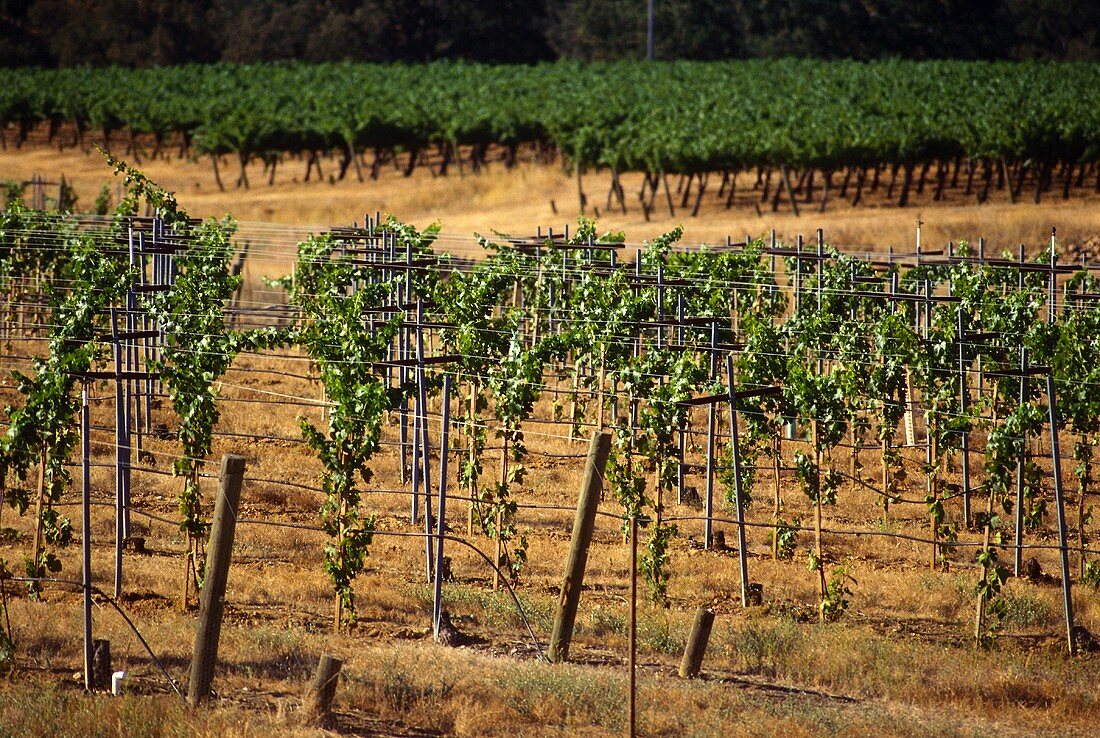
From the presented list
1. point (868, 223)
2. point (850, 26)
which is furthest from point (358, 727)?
point (850, 26)

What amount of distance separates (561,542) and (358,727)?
233 inches

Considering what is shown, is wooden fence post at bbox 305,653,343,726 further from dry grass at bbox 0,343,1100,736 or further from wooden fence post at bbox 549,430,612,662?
wooden fence post at bbox 549,430,612,662

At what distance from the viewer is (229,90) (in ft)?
225

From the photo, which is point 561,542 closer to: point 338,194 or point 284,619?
point 284,619

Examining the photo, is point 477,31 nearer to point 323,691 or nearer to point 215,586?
point 215,586

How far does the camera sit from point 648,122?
51594mm

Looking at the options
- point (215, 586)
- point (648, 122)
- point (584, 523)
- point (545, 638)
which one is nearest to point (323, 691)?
point (215, 586)

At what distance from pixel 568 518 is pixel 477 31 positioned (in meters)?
77.1

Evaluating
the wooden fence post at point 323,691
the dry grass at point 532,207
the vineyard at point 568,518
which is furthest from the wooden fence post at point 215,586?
the dry grass at point 532,207

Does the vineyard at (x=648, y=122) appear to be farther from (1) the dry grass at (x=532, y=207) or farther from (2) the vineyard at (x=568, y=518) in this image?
(2) the vineyard at (x=568, y=518)

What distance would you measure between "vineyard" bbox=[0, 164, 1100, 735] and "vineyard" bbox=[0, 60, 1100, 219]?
27192 millimetres

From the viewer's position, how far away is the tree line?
86125mm

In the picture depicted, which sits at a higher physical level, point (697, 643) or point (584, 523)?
point (584, 523)

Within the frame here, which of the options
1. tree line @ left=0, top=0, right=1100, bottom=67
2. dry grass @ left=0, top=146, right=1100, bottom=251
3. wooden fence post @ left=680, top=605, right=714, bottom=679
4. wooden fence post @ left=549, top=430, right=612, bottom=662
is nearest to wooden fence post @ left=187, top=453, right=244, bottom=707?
wooden fence post @ left=549, top=430, right=612, bottom=662
